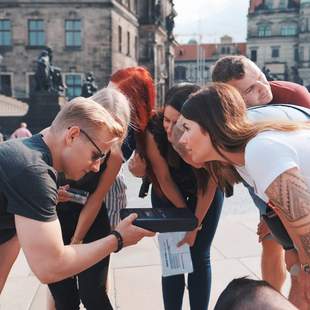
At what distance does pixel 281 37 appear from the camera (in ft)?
216

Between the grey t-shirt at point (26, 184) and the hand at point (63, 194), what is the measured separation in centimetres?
66

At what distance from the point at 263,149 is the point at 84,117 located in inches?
27.4

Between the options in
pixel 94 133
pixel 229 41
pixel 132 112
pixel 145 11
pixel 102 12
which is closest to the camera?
pixel 94 133

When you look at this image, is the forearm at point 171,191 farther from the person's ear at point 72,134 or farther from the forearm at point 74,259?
the person's ear at point 72,134

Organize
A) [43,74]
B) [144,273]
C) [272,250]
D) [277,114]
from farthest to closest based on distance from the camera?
[43,74], [144,273], [272,250], [277,114]

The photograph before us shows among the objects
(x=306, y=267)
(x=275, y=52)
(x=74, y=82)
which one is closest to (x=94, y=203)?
(x=306, y=267)

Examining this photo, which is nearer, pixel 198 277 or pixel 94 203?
pixel 94 203

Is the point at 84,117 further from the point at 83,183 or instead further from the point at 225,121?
the point at 83,183

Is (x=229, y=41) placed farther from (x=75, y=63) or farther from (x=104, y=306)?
(x=104, y=306)

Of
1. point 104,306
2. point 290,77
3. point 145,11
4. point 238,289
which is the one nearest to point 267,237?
point 104,306

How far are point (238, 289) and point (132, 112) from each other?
127 cm

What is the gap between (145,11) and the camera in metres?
38.8

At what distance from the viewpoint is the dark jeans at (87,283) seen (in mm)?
2414

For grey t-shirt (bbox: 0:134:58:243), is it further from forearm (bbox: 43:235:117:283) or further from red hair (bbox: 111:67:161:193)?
red hair (bbox: 111:67:161:193)
